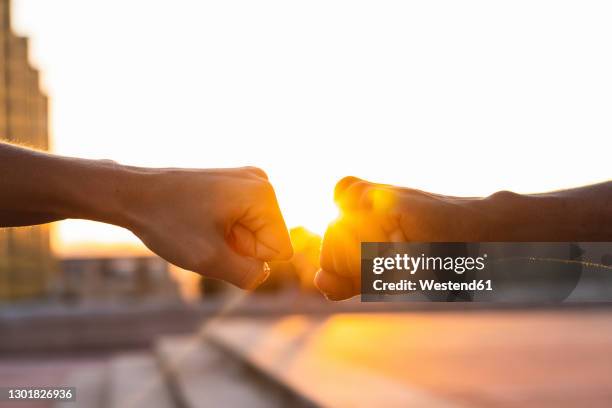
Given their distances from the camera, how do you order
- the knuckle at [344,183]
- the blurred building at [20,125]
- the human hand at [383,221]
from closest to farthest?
the human hand at [383,221] < the knuckle at [344,183] < the blurred building at [20,125]

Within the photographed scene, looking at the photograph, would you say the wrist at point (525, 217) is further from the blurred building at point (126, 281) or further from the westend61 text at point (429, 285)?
the blurred building at point (126, 281)

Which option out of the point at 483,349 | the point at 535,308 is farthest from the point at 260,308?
the point at 483,349

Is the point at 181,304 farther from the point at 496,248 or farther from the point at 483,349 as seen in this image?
the point at 496,248

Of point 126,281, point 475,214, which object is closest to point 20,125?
point 126,281

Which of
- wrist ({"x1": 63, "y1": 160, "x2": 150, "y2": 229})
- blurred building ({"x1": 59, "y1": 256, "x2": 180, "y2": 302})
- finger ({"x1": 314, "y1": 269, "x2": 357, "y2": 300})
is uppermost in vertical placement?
wrist ({"x1": 63, "y1": 160, "x2": 150, "y2": 229})

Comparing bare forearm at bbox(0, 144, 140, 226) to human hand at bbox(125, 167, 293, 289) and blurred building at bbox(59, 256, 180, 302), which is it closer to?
human hand at bbox(125, 167, 293, 289)

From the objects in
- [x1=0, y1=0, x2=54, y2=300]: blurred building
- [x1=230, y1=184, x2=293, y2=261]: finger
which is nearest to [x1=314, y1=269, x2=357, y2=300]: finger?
[x1=230, y1=184, x2=293, y2=261]: finger

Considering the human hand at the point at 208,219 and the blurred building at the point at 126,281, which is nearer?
the human hand at the point at 208,219

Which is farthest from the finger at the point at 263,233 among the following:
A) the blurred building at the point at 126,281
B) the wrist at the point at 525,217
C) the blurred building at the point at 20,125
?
the blurred building at the point at 20,125
